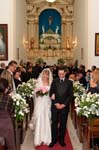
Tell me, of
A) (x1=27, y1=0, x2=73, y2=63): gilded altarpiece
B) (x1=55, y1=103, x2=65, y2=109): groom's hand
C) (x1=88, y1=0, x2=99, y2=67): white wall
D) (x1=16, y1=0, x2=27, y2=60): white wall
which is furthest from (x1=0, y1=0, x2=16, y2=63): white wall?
(x1=27, y1=0, x2=73, y2=63): gilded altarpiece

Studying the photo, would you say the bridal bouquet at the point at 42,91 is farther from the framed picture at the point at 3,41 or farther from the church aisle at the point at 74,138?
the framed picture at the point at 3,41

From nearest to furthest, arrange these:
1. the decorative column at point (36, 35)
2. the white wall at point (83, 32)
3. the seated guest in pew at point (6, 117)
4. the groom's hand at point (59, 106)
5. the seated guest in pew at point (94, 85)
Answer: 1. the seated guest in pew at point (6, 117)
2. the seated guest in pew at point (94, 85)
3. the groom's hand at point (59, 106)
4. the white wall at point (83, 32)
5. the decorative column at point (36, 35)

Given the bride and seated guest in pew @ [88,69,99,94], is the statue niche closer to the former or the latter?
the bride

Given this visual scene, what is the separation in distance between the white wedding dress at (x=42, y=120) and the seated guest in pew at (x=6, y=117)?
10.8 feet

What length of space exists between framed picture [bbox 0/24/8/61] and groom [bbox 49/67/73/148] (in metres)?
8.94

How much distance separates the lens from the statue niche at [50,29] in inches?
1389

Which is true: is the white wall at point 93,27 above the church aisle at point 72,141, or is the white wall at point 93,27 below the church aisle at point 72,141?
above

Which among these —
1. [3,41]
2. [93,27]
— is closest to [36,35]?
[93,27]

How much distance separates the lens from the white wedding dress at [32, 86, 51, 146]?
10.7m

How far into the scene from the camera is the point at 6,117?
7180 millimetres

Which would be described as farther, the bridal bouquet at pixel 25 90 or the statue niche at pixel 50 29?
the statue niche at pixel 50 29

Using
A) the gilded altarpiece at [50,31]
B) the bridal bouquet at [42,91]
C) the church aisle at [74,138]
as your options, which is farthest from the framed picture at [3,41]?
the gilded altarpiece at [50,31]

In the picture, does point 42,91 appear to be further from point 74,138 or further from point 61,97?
point 74,138

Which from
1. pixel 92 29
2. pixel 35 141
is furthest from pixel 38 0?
pixel 35 141
